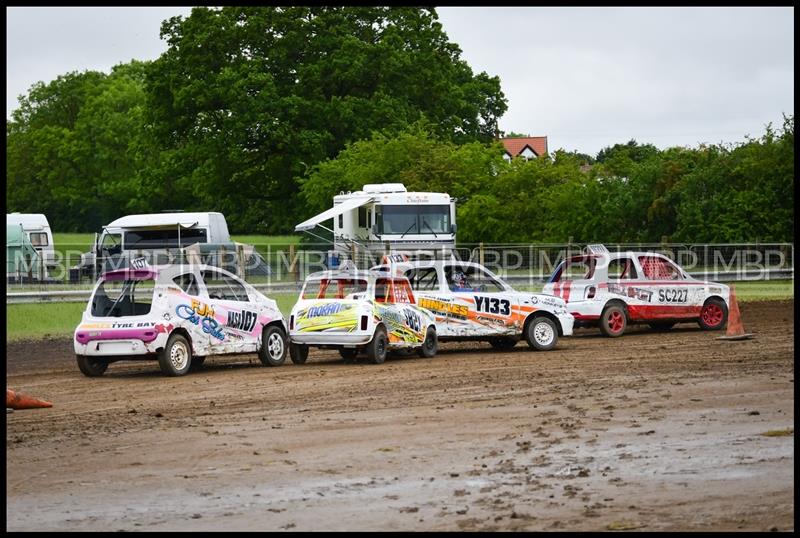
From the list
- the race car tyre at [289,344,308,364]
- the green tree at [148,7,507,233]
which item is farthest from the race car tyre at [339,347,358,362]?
the green tree at [148,7,507,233]

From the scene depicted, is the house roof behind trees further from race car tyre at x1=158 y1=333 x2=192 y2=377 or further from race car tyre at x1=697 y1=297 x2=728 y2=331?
race car tyre at x1=158 y1=333 x2=192 y2=377

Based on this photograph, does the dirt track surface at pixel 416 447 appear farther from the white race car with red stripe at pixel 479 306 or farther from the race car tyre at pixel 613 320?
the race car tyre at pixel 613 320

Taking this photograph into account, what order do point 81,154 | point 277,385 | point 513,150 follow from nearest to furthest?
point 277,385 < point 81,154 < point 513,150

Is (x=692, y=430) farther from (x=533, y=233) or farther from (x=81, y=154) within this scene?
(x=81, y=154)

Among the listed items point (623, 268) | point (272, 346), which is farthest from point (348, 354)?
point (623, 268)

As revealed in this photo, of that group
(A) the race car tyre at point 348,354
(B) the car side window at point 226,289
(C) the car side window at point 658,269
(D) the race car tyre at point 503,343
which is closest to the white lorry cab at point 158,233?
(C) the car side window at point 658,269

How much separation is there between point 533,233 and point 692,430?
3233 cm

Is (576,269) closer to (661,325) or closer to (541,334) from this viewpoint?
(661,325)

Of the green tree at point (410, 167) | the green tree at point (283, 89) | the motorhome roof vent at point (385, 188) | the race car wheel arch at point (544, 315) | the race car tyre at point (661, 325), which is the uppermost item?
the green tree at point (283, 89)

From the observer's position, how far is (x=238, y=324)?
2062 cm

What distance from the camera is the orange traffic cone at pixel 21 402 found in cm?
1598

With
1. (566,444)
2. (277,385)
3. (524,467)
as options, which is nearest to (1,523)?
(524,467)

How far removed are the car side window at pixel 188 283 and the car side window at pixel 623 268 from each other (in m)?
8.97

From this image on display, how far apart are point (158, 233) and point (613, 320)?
69.6 ft
